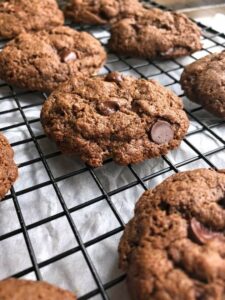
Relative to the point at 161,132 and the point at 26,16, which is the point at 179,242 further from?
the point at 26,16

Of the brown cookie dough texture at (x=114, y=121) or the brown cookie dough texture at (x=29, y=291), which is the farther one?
the brown cookie dough texture at (x=114, y=121)

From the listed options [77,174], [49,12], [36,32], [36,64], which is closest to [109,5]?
[49,12]

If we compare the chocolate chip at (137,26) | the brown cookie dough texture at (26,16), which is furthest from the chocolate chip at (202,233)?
the brown cookie dough texture at (26,16)

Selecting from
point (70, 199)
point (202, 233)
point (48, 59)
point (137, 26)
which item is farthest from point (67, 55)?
point (202, 233)

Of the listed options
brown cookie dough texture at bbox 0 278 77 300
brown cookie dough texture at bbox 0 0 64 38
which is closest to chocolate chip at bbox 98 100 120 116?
brown cookie dough texture at bbox 0 278 77 300

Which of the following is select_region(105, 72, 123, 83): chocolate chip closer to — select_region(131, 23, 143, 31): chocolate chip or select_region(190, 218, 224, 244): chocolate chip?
select_region(131, 23, 143, 31): chocolate chip

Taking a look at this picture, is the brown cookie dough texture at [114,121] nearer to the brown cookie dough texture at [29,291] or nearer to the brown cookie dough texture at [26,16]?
the brown cookie dough texture at [29,291]
